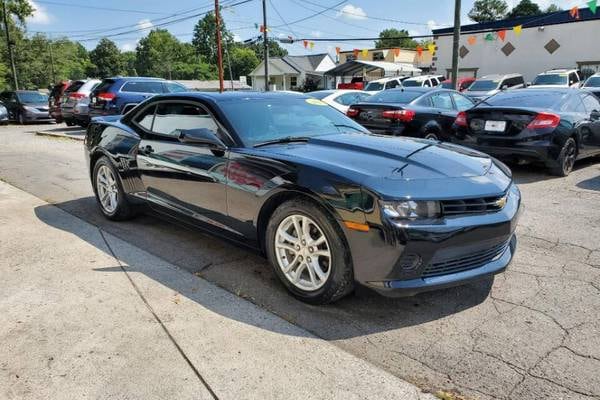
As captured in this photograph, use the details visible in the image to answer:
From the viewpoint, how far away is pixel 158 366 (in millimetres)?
2533

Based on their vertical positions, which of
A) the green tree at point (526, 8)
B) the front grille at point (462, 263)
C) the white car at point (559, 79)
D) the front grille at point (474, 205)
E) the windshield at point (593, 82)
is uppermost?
the green tree at point (526, 8)

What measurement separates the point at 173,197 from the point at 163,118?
811mm

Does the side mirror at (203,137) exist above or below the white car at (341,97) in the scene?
below

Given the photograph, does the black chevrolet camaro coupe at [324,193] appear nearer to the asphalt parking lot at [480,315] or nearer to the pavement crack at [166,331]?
the asphalt parking lot at [480,315]

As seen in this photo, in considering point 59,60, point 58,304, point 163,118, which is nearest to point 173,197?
point 163,118

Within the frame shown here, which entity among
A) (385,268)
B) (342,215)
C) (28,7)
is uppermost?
(28,7)

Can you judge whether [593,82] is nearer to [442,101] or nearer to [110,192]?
[442,101]

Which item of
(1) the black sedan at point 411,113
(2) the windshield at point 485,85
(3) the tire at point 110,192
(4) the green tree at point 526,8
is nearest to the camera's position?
(3) the tire at point 110,192

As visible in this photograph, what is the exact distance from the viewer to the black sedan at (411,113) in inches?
343

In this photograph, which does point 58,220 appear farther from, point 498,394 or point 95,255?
point 498,394

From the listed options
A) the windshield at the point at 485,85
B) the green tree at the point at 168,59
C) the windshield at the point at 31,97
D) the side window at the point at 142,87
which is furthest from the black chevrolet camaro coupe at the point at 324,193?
the green tree at the point at 168,59

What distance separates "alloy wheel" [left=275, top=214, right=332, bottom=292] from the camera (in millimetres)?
3061

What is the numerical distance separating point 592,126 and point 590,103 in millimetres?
531

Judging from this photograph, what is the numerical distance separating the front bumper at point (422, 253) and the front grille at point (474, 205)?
0.11 ft
